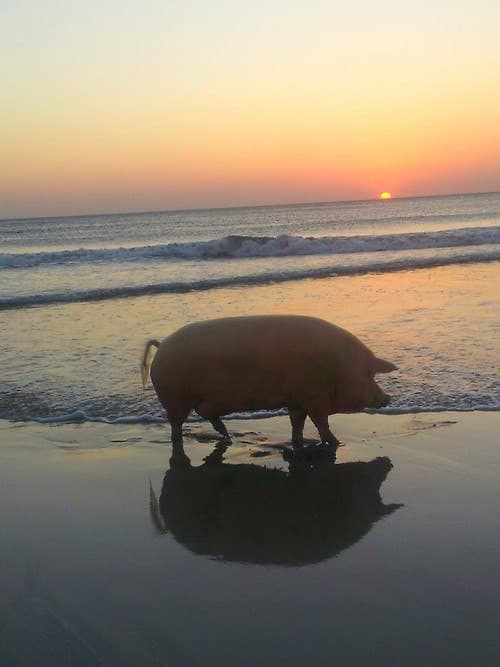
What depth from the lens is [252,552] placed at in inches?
153

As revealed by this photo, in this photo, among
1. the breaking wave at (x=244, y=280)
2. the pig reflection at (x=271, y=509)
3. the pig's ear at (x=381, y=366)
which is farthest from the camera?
the breaking wave at (x=244, y=280)

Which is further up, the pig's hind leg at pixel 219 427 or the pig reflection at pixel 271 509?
the pig's hind leg at pixel 219 427

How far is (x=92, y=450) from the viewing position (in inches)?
226

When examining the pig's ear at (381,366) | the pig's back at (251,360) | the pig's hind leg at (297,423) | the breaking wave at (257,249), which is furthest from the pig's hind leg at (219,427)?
the breaking wave at (257,249)

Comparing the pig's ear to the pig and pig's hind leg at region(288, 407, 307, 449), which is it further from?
pig's hind leg at region(288, 407, 307, 449)

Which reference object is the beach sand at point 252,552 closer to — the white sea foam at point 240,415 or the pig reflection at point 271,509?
the pig reflection at point 271,509

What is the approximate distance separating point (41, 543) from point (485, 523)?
2457 mm

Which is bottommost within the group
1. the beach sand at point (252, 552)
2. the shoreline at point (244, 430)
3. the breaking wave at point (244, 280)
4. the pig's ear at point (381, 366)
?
the breaking wave at point (244, 280)

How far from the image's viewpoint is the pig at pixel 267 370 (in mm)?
5625

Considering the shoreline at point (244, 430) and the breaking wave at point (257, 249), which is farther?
the breaking wave at point (257, 249)

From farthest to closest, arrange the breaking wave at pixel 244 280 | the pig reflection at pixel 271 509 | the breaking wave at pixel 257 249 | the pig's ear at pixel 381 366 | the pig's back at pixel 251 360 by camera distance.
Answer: the breaking wave at pixel 257 249, the breaking wave at pixel 244 280, the pig's ear at pixel 381 366, the pig's back at pixel 251 360, the pig reflection at pixel 271 509

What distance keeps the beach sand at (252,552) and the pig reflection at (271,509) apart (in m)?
0.02

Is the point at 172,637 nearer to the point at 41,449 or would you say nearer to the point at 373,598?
the point at 373,598

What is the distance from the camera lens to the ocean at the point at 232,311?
7250 millimetres
